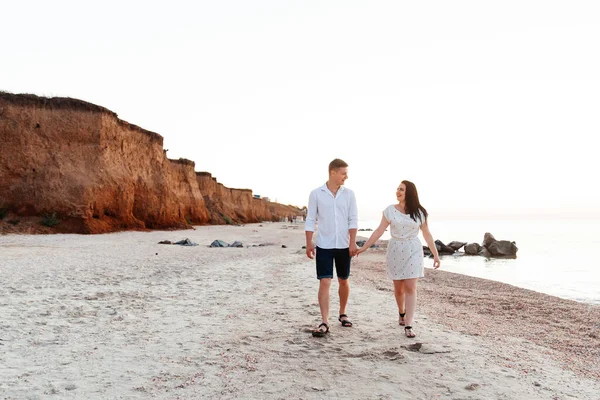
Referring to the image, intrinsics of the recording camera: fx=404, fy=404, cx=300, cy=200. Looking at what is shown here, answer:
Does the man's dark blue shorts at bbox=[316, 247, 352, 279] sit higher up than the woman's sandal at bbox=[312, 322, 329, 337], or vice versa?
the man's dark blue shorts at bbox=[316, 247, 352, 279]

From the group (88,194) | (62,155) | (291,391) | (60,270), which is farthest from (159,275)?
(62,155)

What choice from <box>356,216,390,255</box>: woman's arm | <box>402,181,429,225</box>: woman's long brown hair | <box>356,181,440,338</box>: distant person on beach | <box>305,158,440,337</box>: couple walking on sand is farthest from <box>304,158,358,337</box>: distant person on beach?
<box>402,181,429,225</box>: woman's long brown hair

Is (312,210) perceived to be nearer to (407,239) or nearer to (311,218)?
(311,218)

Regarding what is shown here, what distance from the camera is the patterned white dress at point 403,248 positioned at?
15.9 feet

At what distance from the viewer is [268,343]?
4301mm

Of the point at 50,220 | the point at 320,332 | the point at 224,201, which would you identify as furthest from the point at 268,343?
the point at 224,201

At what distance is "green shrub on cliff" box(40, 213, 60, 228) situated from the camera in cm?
2127

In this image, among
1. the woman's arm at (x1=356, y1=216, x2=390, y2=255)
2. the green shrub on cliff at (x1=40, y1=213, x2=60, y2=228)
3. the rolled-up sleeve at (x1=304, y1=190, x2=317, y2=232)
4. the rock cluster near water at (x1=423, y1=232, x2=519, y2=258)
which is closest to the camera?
the rolled-up sleeve at (x1=304, y1=190, x2=317, y2=232)

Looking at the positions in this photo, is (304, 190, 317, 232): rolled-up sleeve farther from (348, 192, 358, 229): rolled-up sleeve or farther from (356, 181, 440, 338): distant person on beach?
(356, 181, 440, 338): distant person on beach

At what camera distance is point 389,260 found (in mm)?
5051

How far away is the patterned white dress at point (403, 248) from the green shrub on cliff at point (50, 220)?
21585 mm

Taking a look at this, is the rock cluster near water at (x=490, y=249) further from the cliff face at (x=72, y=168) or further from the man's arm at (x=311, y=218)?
the cliff face at (x=72, y=168)

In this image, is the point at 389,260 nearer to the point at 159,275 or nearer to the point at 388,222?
the point at 388,222

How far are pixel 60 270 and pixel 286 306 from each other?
5.56m
